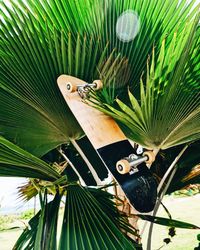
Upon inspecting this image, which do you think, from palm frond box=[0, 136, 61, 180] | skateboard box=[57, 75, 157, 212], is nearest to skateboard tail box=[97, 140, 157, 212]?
skateboard box=[57, 75, 157, 212]

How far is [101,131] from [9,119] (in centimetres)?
38

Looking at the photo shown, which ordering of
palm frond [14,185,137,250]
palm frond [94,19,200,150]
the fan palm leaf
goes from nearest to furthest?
palm frond [14,185,137,250]
palm frond [94,19,200,150]
the fan palm leaf

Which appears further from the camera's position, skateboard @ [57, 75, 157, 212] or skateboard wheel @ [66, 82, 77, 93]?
skateboard wheel @ [66, 82, 77, 93]

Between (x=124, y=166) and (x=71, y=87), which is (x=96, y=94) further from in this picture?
(x=124, y=166)

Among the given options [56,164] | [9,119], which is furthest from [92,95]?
[56,164]

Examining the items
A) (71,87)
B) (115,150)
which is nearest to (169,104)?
(115,150)

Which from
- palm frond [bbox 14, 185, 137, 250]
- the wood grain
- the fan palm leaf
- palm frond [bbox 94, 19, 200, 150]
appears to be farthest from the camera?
the fan palm leaf

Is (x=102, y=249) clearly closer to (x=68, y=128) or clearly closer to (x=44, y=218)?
(x=44, y=218)

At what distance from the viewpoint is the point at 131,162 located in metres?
0.93

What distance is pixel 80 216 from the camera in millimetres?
865

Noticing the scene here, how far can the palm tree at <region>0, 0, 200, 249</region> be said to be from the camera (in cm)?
89

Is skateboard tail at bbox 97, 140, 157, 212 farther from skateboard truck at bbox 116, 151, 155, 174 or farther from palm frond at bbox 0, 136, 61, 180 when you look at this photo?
palm frond at bbox 0, 136, 61, 180

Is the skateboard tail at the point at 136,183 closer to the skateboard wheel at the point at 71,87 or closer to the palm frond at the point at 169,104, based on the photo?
the palm frond at the point at 169,104

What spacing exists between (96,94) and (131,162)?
0.78 ft
